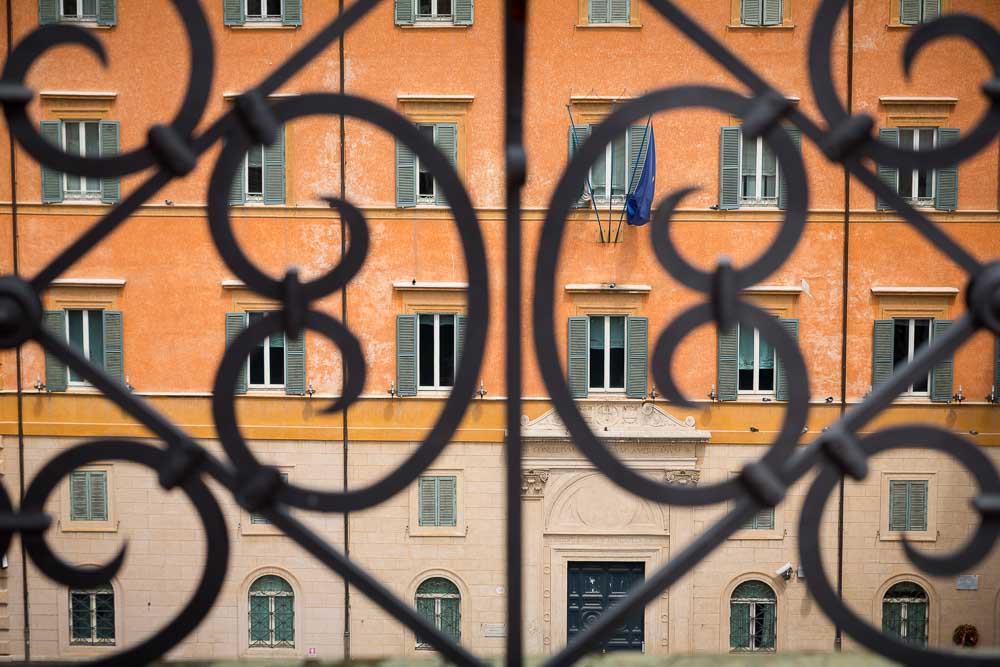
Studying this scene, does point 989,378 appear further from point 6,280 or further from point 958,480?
point 6,280

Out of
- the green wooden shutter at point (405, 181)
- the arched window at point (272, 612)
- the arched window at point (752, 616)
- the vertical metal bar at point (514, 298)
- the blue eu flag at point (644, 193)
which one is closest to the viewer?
the vertical metal bar at point (514, 298)

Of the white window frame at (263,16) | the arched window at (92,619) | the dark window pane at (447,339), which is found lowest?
the arched window at (92,619)

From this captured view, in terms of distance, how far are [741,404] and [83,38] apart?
10.1 m

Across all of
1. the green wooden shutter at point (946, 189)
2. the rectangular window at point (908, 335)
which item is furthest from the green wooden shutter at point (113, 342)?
the green wooden shutter at point (946, 189)

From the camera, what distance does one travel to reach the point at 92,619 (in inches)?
452

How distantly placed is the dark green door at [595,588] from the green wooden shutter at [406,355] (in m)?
2.72

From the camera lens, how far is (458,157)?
1006cm

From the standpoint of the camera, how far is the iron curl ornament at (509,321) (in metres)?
0.59

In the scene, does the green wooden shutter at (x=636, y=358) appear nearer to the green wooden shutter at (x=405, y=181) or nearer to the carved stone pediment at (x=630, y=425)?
the carved stone pediment at (x=630, y=425)

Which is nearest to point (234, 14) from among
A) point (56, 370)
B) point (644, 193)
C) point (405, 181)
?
point (405, 181)

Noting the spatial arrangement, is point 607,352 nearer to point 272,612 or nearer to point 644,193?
point 644,193

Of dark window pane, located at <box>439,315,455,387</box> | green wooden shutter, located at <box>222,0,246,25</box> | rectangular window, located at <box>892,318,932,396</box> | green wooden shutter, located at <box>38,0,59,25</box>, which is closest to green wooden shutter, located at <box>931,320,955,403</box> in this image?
rectangular window, located at <box>892,318,932,396</box>

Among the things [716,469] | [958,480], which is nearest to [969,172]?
[958,480]

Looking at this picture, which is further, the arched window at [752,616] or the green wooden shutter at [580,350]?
the arched window at [752,616]
